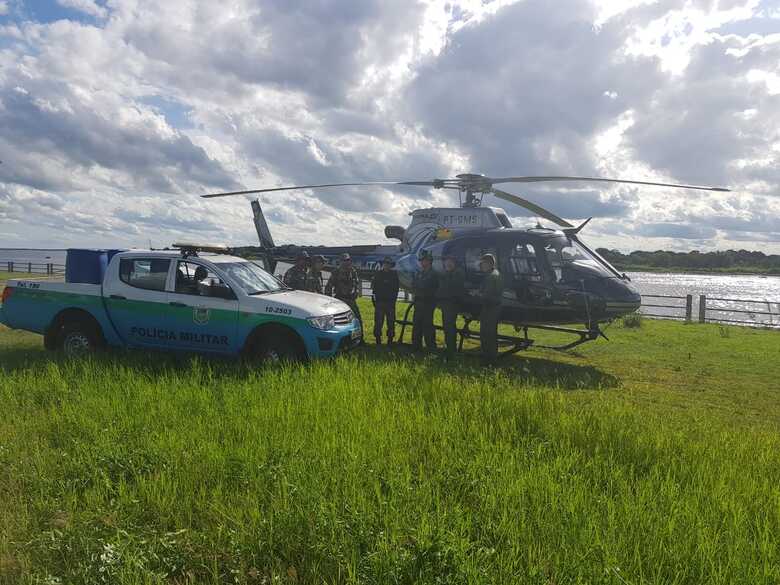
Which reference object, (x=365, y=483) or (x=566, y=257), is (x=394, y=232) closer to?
(x=566, y=257)

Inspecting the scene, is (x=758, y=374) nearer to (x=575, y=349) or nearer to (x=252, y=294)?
(x=575, y=349)

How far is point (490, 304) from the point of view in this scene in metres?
9.06

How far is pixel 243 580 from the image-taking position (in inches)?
113

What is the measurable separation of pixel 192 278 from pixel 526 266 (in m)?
5.66

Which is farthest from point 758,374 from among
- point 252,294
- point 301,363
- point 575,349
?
point 252,294

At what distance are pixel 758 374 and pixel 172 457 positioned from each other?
31.2ft

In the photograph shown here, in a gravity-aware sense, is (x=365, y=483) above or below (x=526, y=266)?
below

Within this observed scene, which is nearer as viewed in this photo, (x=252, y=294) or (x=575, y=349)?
(x=252, y=294)

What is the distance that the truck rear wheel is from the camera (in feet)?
27.5

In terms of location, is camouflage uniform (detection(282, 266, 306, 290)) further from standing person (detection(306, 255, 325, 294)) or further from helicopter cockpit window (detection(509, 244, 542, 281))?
helicopter cockpit window (detection(509, 244, 542, 281))

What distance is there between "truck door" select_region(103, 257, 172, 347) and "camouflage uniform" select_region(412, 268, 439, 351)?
424 cm

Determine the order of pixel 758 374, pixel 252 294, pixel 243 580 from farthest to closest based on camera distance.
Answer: pixel 758 374
pixel 252 294
pixel 243 580

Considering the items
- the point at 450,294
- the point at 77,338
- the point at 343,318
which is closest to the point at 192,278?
the point at 77,338

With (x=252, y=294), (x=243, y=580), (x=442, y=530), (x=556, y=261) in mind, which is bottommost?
(x=243, y=580)
